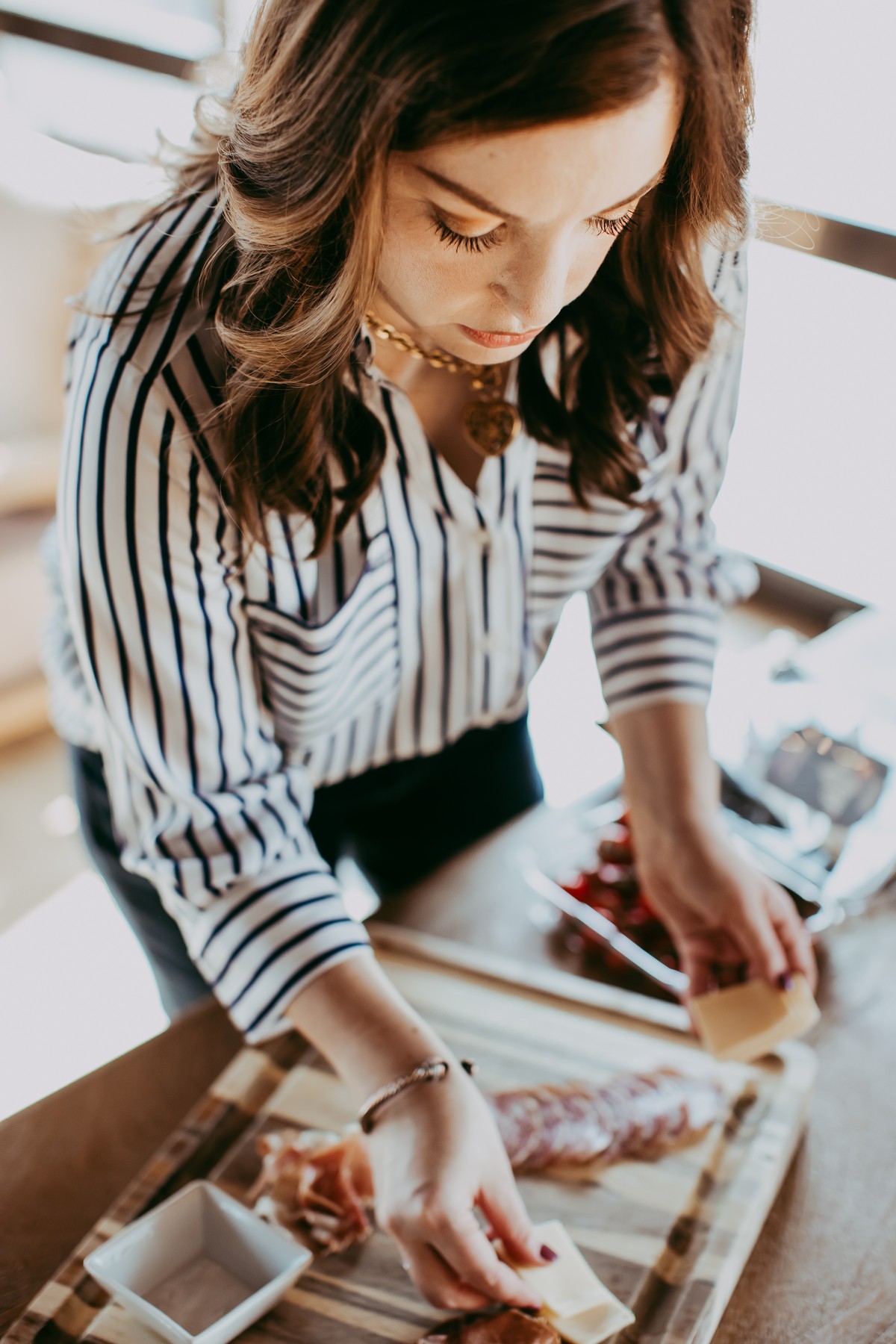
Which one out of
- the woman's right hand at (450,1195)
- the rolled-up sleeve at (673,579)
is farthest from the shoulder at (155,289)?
the woman's right hand at (450,1195)

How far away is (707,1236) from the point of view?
3.26ft

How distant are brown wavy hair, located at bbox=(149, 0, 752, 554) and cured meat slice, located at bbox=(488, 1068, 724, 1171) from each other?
1.85ft

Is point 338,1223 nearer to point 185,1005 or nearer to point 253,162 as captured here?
point 185,1005

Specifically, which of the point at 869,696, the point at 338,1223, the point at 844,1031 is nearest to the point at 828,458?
the point at 869,696

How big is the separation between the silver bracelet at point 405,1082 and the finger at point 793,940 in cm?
41

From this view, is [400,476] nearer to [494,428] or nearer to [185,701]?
[494,428]

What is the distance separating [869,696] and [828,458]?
36.3 inches

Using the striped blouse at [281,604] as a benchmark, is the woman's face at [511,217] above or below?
above

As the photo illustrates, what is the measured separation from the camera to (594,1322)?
91cm

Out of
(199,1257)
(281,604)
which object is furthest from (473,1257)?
(281,604)

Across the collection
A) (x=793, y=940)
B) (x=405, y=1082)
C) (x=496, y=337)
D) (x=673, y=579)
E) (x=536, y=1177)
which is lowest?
(x=536, y=1177)

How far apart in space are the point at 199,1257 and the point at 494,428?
0.76 metres

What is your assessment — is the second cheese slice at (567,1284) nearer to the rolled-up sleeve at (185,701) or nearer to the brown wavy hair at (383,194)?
the rolled-up sleeve at (185,701)

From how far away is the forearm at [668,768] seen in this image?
46.3 inches
